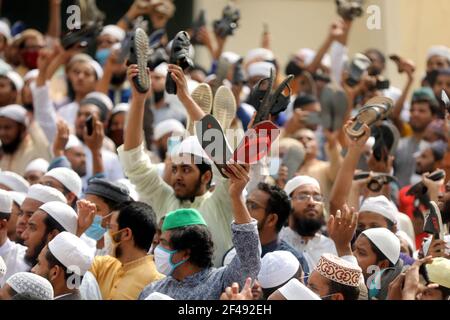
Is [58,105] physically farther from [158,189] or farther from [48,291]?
[48,291]

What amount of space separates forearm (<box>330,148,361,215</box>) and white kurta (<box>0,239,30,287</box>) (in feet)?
6.47

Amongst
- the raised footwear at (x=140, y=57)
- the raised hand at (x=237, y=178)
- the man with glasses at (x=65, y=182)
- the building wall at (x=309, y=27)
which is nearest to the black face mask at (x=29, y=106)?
the man with glasses at (x=65, y=182)

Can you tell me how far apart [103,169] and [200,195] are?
1688 millimetres

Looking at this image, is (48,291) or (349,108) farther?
(349,108)

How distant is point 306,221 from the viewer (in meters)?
8.53

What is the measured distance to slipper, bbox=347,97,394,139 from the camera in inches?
331

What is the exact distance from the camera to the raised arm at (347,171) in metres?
8.44

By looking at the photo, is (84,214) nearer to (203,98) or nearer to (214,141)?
(214,141)

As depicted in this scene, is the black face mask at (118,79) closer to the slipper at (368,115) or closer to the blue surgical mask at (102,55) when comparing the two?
the blue surgical mask at (102,55)

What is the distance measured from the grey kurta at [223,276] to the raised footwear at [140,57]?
148 centimetres

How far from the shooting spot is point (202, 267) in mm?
7039
